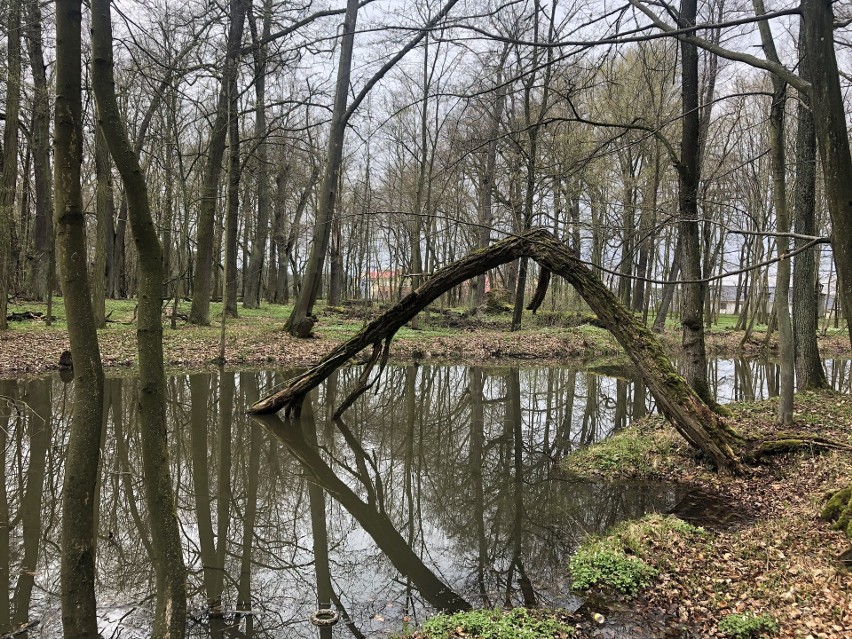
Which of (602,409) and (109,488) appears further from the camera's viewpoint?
(602,409)

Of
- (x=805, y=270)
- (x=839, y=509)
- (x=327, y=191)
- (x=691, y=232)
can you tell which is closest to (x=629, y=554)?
(x=839, y=509)

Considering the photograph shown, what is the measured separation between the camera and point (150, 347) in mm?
3113

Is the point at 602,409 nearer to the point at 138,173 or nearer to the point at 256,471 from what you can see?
the point at 256,471

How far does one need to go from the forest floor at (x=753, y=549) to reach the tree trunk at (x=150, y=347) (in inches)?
120

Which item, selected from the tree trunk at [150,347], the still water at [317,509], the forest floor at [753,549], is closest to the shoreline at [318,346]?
the still water at [317,509]

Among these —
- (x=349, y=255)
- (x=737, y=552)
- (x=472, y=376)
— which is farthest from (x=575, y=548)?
(x=349, y=255)

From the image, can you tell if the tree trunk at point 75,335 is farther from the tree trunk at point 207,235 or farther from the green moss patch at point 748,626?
the tree trunk at point 207,235

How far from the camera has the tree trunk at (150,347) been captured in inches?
113

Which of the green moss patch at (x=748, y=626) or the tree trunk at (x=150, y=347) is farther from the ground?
the tree trunk at (x=150, y=347)

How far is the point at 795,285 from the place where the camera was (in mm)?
10234

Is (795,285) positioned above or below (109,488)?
above

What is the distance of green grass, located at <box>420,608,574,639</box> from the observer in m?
3.46

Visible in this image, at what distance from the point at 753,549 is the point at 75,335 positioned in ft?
17.1

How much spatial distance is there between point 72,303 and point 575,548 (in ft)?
14.7
